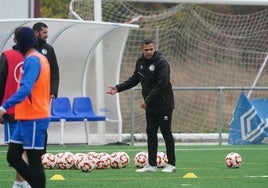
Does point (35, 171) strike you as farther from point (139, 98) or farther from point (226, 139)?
point (139, 98)

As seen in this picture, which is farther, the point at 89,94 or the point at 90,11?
the point at 90,11

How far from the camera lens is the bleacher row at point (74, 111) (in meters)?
23.6

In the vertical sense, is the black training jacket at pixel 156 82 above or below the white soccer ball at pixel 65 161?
above

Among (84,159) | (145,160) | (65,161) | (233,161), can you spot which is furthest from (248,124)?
(84,159)

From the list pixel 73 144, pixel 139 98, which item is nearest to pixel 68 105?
pixel 73 144

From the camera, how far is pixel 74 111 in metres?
24.1

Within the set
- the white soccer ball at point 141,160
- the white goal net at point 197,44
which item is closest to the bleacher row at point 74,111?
the white goal net at point 197,44

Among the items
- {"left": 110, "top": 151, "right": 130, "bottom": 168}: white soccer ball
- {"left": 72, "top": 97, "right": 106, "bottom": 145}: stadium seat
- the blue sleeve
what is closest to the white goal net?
{"left": 72, "top": 97, "right": 106, "bottom": 145}: stadium seat

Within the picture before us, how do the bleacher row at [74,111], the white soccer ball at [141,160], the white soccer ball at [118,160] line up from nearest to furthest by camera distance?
the white soccer ball at [118,160] → the white soccer ball at [141,160] → the bleacher row at [74,111]

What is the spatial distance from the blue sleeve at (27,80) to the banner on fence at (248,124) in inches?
564

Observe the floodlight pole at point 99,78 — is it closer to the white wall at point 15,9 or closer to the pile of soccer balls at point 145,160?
the white wall at point 15,9

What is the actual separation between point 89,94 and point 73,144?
184cm

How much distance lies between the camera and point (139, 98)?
100ft

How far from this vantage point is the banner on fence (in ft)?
82.2
